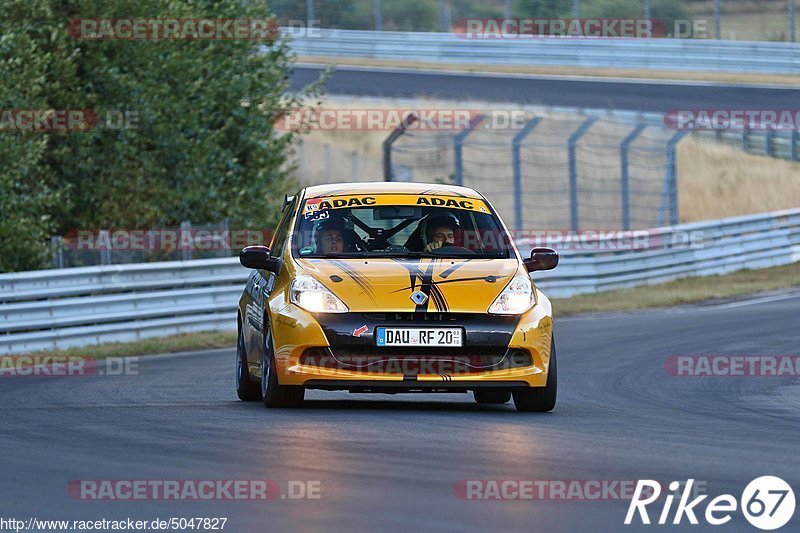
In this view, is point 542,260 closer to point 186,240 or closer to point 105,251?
point 105,251

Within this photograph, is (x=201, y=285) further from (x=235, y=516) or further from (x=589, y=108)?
(x=589, y=108)

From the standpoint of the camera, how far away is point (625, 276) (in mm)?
26031

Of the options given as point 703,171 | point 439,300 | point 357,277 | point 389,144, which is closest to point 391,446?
point 439,300

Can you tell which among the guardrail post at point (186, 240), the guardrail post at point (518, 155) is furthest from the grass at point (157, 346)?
the guardrail post at point (518, 155)

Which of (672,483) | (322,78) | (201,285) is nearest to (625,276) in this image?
(322,78)

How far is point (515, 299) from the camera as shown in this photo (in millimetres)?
10148

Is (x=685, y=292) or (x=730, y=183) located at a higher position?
(x=685, y=292)

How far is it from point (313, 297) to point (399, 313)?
1.91ft

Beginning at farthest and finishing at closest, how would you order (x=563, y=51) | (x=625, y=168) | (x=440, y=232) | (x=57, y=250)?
(x=563, y=51) → (x=625, y=168) → (x=57, y=250) → (x=440, y=232)

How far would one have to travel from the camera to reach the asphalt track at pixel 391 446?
21.0 feet

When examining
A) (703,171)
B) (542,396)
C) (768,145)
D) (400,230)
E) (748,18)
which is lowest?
(703,171)

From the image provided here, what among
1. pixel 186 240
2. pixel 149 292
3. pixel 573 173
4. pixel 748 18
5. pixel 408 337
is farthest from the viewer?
pixel 748 18

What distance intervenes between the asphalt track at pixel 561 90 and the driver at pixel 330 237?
90.5 feet

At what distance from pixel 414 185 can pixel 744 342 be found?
22.1ft
